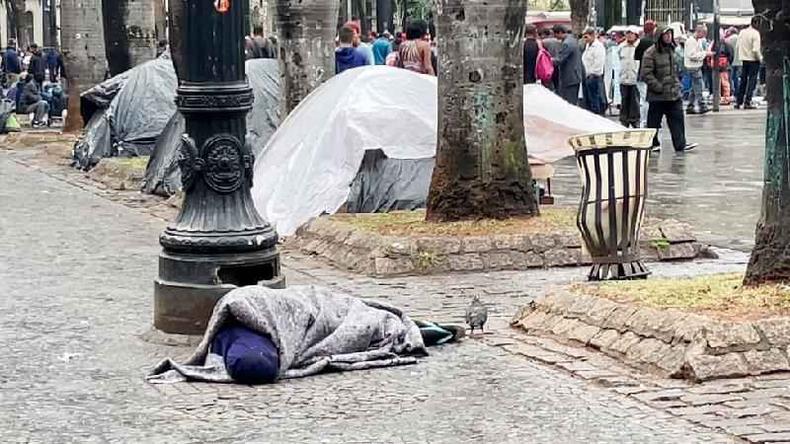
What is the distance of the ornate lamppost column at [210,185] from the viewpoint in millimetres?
8391

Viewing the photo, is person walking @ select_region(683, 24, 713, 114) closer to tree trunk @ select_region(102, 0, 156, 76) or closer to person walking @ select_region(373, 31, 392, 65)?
person walking @ select_region(373, 31, 392, 65)

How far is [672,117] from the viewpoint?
822 inches

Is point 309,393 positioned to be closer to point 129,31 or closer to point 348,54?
point 348,54

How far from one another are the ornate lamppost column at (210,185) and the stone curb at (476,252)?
2.22m

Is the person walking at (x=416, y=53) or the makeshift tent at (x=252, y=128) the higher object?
the person walking at (x=416, y=53)

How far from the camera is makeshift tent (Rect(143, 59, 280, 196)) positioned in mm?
16938

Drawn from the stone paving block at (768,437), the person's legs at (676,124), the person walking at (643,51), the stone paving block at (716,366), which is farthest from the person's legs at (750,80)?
the stone paving block at (768,437)

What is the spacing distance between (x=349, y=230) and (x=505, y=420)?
206 inches

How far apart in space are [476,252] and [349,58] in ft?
30.0

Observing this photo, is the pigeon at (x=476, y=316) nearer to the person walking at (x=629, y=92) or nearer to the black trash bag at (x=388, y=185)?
the black trash bag at (x=388, y=185)

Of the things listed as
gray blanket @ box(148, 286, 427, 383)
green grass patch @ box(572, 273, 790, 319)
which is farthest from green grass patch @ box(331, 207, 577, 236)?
gray blanket @ box(148, 286, 427, 383)

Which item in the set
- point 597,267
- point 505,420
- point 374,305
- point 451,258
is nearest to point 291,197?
point 451,258

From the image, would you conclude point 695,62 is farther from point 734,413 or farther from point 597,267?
point 734,413

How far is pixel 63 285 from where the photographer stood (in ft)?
34.6
